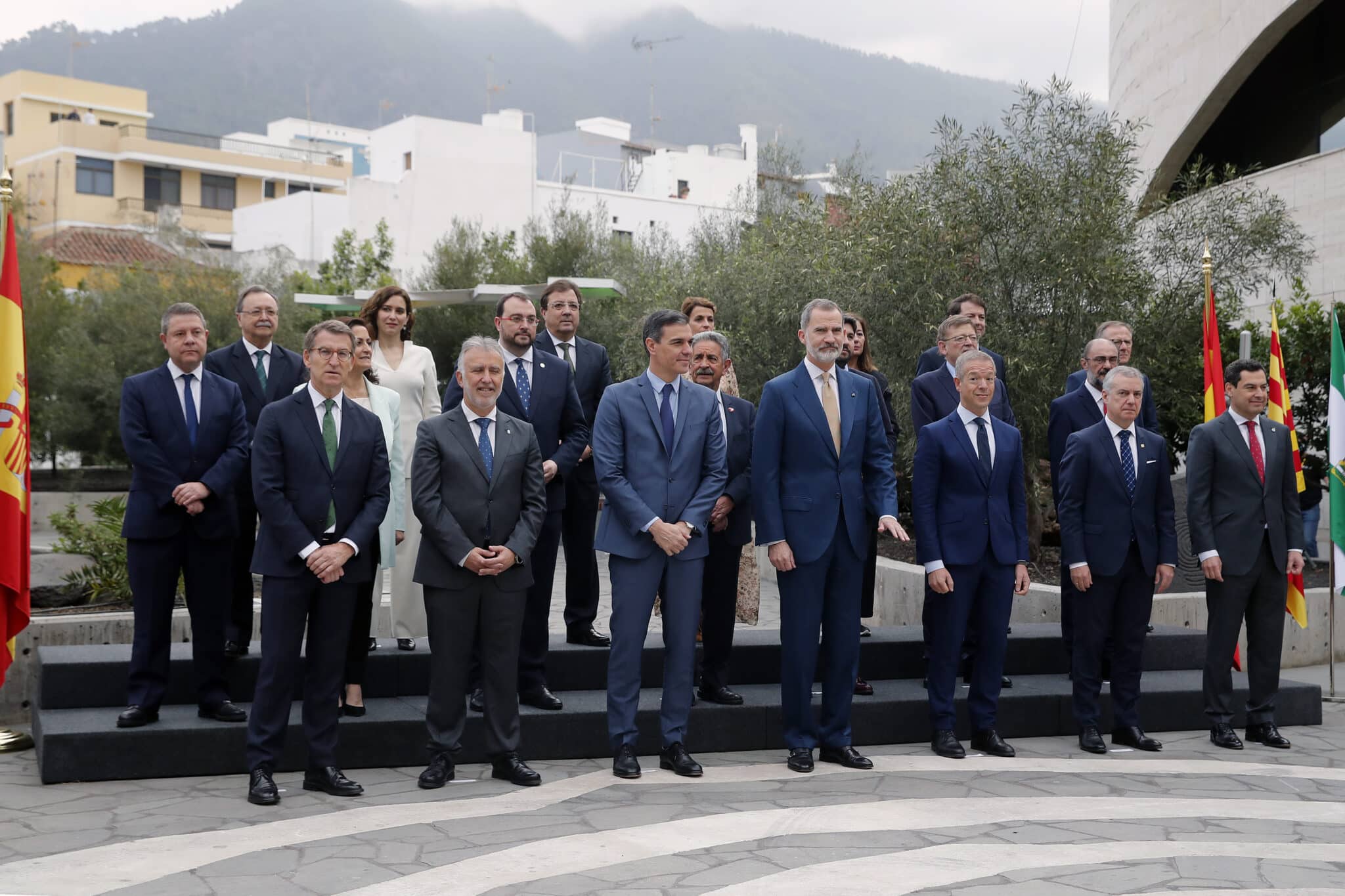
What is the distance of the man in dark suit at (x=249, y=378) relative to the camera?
7.07 m

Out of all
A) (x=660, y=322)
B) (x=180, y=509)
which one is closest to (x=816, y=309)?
(x=660, y=322)

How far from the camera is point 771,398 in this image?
6.63 m

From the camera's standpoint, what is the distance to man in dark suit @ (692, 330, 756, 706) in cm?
713

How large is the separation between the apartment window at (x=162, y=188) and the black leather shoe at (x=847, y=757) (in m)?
56.4

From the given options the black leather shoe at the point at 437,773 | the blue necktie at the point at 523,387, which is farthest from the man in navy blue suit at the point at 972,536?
the black leather shoe at the point at 437,773

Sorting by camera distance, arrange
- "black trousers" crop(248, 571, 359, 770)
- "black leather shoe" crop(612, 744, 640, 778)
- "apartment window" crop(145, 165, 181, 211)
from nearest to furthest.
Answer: "black trousers" crop(248, 571, 359, 770), "black leather shoe" crop(612, 744, 640, 778), "apartment window" crop(145, 165, 181, 211)

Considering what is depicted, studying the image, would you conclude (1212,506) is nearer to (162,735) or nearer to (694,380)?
(694,380)

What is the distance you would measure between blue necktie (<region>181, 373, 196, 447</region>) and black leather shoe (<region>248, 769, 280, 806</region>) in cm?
176

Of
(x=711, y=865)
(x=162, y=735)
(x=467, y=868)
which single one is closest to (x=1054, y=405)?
(x=711, y=865)

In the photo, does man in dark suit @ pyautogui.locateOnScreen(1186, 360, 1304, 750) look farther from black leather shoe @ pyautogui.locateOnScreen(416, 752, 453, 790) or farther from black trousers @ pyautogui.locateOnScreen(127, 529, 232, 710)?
black trousers @ pyautogui.locateOnScreen(127, 529, 232, 710)

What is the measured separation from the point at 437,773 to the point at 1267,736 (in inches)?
190

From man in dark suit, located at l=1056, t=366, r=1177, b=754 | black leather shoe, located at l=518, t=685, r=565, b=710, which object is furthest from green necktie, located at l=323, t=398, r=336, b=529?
man in dark suit, located at l=1056, t=366, r=1177, b=754

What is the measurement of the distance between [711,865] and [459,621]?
186 centimetres

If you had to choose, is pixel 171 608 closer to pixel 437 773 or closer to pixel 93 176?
pixel 437 773
